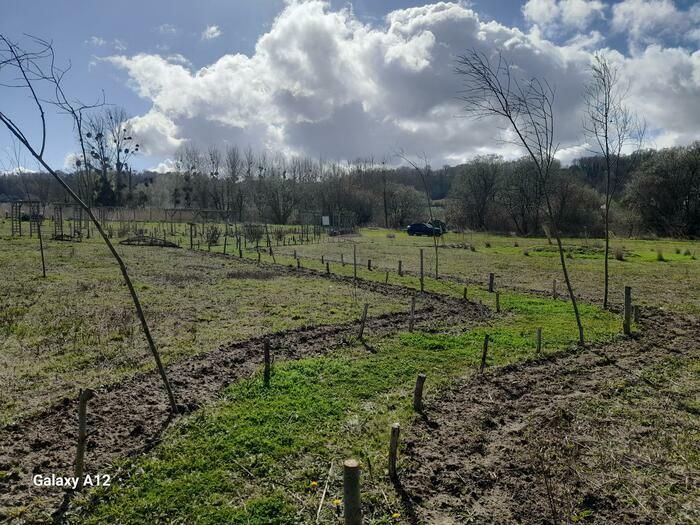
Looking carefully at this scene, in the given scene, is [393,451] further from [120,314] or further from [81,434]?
[120,314]

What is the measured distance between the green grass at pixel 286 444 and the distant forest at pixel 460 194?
2103 cm

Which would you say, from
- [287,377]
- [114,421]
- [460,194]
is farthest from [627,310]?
[460,194]

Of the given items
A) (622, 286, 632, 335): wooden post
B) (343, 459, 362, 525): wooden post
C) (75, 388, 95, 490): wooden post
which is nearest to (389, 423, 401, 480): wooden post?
(343, 459, 362, 525): wooden post

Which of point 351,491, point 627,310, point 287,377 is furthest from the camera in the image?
point 627,310

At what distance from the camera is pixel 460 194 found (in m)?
56.0

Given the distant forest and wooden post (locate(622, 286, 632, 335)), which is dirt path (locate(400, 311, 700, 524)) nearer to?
wooden post (locate(622, 286, 632, 335))

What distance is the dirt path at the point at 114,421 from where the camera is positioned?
144 inches

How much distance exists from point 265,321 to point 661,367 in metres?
7.11

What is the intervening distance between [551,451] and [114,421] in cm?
449

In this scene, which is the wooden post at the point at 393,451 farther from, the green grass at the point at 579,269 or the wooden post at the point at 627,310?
the green grass at the point at 579,269

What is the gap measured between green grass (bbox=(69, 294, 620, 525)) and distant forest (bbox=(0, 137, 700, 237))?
21.0m

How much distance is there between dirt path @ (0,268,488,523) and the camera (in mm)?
3668

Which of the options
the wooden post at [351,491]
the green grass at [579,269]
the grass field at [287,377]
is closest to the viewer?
the wooden post at [351,491]

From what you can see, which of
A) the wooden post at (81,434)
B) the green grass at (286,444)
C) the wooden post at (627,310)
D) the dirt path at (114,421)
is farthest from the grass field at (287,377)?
the wooden post at (627,310)
